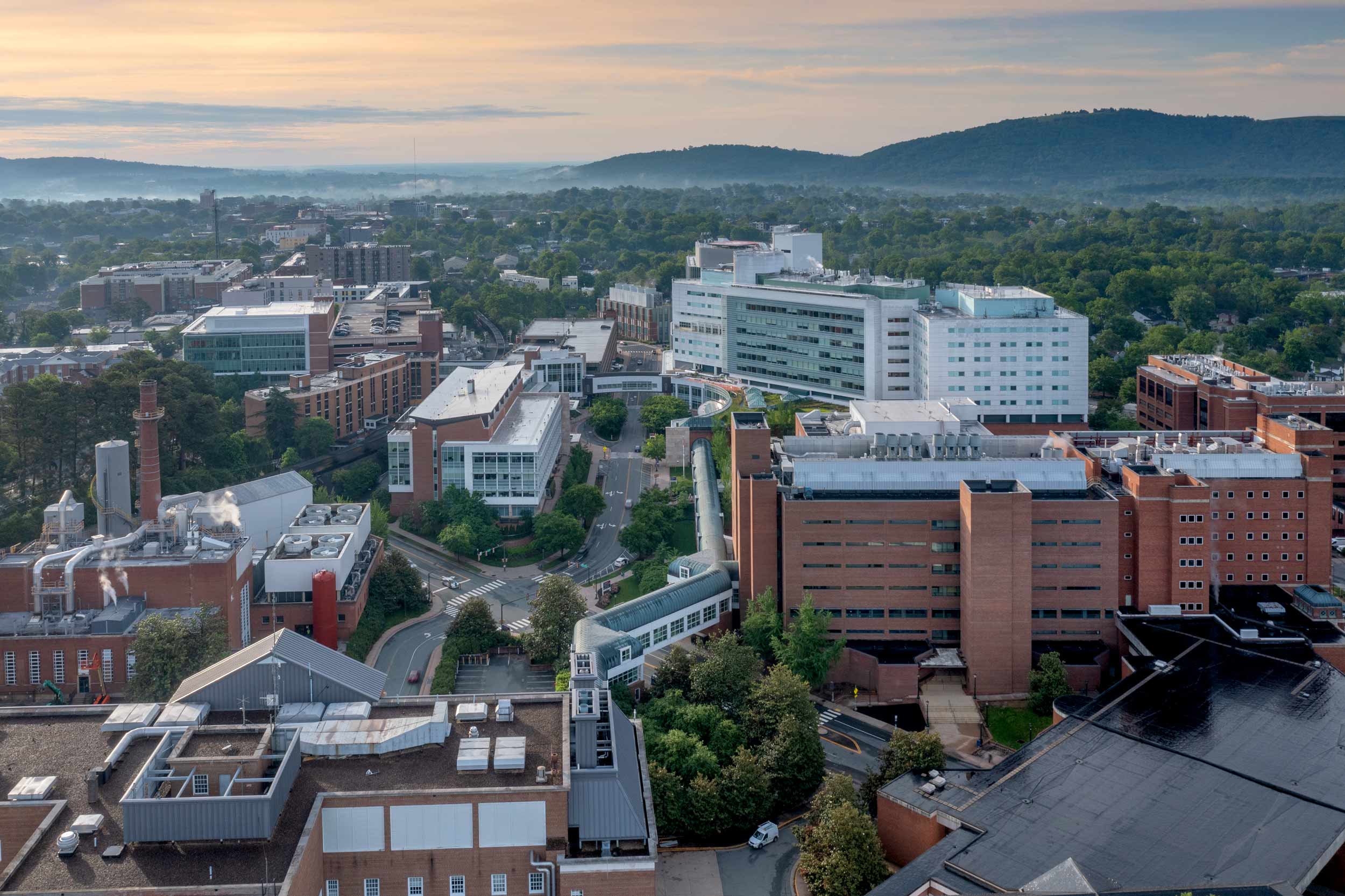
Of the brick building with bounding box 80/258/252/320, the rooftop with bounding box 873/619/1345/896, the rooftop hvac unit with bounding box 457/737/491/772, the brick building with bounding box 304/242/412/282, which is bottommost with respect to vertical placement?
the rooftop with bounding box 873/619/1345/896

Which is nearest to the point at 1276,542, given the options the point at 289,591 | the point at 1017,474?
the point at 1017,474

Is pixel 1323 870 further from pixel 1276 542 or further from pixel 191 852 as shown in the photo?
pixel 191 852

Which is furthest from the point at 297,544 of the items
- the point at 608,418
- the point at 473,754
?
the point at 608,418

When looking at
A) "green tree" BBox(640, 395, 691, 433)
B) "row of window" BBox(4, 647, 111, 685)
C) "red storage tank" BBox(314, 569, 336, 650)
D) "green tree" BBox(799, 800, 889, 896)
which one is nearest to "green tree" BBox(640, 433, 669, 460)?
"green tree" BBox(640, 395, 691, 433)

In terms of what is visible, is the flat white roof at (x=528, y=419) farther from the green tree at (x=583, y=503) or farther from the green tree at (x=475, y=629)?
the green tree at (x=475, y=629)

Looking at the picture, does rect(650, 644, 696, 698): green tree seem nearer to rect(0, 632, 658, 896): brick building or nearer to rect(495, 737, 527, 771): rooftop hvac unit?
rect(0, 632, 658, 896): brick building

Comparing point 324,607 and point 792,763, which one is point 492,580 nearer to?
point 324,607
